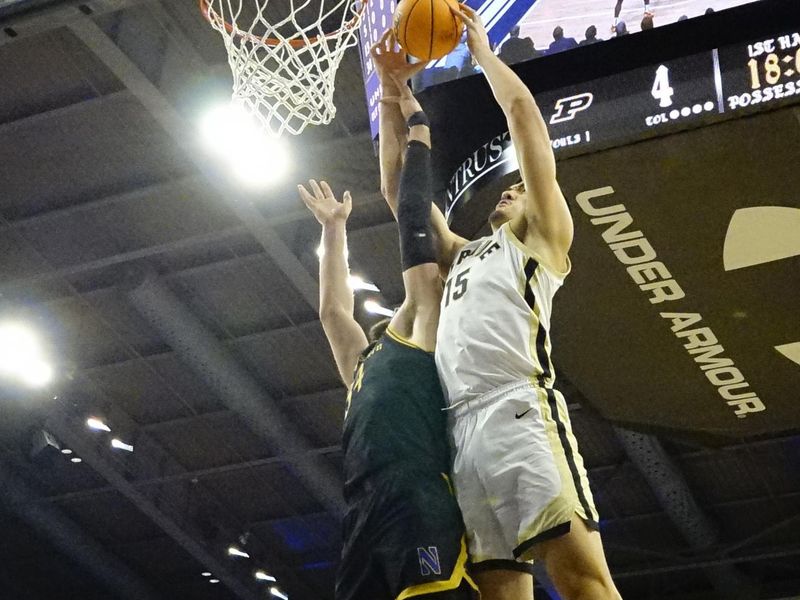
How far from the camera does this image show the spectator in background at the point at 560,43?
15.0ft

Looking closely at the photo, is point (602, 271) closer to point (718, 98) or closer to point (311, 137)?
point (718, 98)

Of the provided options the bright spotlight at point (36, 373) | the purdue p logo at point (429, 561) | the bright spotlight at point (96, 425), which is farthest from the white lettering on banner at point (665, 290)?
the bright spotlight at point (96, 425)

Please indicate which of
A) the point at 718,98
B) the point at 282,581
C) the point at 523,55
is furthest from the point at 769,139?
the point at 282,581

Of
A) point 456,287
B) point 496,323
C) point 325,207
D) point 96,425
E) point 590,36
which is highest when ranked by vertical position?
point 96,425

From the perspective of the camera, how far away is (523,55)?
15.3ft

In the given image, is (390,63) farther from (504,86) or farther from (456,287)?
(456,287)

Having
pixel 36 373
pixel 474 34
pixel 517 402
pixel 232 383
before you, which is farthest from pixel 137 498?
pixel 517 402

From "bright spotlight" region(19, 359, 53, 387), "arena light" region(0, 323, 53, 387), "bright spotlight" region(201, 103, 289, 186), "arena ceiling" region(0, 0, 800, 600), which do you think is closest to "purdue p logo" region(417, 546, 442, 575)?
"arena ceiling" region(0, 0, 800, 600)

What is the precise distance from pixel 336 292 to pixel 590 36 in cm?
173

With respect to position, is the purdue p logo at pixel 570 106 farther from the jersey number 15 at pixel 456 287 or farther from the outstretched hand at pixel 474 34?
the jersey number 15 at pixel 456 287

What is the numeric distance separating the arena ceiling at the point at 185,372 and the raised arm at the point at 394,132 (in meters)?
2.73

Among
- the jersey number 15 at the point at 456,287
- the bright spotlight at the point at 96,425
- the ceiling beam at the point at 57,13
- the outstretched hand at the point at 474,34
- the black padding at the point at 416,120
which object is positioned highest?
the bright spotlight at the point at 96,425

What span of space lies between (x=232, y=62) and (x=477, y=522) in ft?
12.0

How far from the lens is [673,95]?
14.6ft
